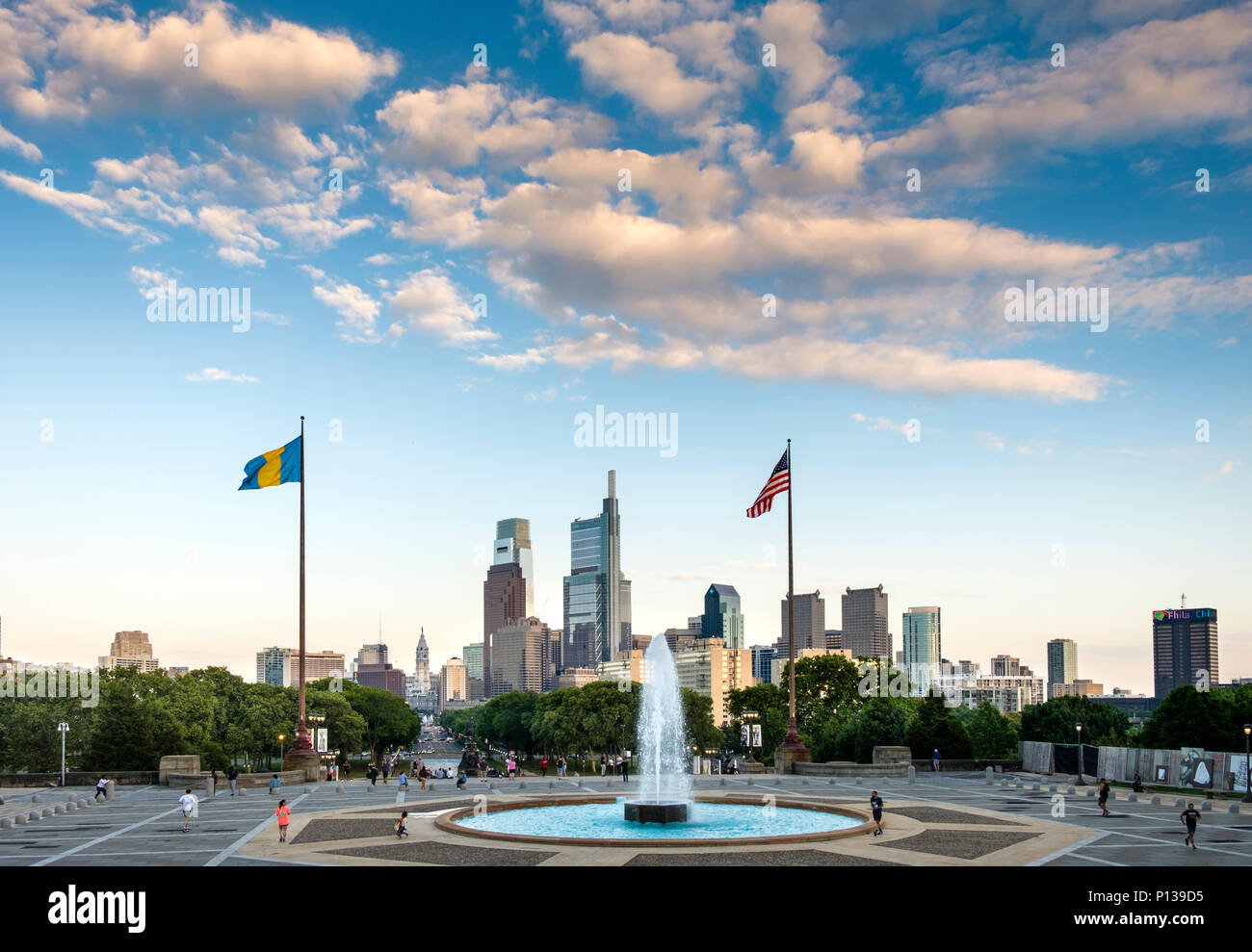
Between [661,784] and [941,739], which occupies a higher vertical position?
[661,784]

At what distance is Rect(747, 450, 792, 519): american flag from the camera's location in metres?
56.4

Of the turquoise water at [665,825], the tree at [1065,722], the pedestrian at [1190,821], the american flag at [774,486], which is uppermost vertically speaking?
the american flag at [774,486]

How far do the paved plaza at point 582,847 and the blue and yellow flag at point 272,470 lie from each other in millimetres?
15026

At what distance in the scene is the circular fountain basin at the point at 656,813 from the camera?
35.5 m

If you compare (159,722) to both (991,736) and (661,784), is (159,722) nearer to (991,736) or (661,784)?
(661,784)

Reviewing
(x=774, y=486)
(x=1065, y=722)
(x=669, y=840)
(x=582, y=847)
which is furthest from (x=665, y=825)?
(x=1065, y=722)

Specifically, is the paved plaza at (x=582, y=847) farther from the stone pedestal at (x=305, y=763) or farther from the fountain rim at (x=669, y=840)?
the stone pedestal at (x=305, y=763)

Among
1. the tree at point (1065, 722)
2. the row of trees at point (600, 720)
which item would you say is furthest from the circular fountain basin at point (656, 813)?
the row of trees at point (600, 720)

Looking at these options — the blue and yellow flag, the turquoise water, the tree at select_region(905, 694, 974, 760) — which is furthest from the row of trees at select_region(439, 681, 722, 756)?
the turquoise water

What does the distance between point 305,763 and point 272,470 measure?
15.8 meters

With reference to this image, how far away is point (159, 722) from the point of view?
7850cm
